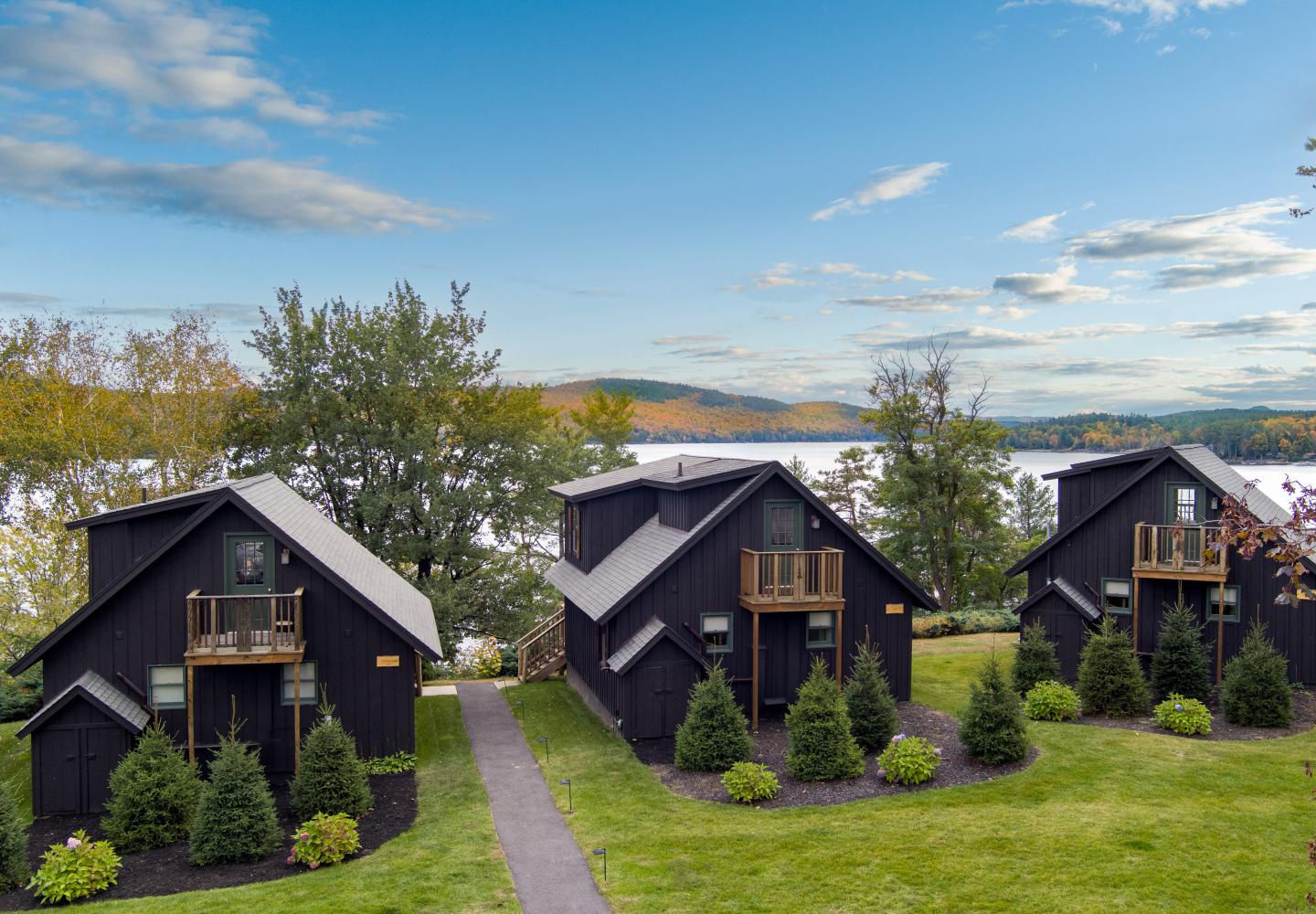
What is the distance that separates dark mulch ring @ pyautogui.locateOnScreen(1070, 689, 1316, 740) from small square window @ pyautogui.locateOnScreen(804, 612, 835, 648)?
581 centimetres

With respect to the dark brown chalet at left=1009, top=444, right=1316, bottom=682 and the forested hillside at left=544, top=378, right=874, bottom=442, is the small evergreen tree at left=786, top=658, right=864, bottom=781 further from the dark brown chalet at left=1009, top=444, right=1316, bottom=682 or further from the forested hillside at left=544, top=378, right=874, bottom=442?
the forested hillside at left=544, top=378, right=874, bottom=442

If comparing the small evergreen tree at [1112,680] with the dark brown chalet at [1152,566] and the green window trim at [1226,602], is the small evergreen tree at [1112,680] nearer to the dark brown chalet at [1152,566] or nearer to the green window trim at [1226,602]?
the dark brown chalet at [1152,566]

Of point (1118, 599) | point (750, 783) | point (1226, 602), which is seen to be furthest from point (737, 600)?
point (1226, 602)

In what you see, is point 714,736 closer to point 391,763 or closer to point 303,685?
point 391,763

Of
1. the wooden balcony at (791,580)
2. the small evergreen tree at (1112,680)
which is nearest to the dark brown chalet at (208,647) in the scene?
the wooden balcony at (791,580)

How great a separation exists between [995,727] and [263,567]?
49.1ft

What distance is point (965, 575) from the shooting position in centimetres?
3822

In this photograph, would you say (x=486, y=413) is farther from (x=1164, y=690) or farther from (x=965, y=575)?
(x=1164, y=690)

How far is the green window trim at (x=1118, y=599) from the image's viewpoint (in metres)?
22.7

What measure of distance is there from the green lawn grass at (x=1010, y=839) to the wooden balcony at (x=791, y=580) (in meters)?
4.84

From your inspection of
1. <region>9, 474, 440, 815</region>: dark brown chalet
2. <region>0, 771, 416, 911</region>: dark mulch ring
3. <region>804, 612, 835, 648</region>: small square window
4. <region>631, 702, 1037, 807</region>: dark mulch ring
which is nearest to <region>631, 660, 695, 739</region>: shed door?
<region>631, 702, 1037, 807</region>: dark mulch ring

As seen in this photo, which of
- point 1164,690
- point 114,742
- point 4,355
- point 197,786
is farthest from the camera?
point 4,355

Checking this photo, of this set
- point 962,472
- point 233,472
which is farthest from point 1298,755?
point 233,472

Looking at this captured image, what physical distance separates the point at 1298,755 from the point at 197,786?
2083 cm
